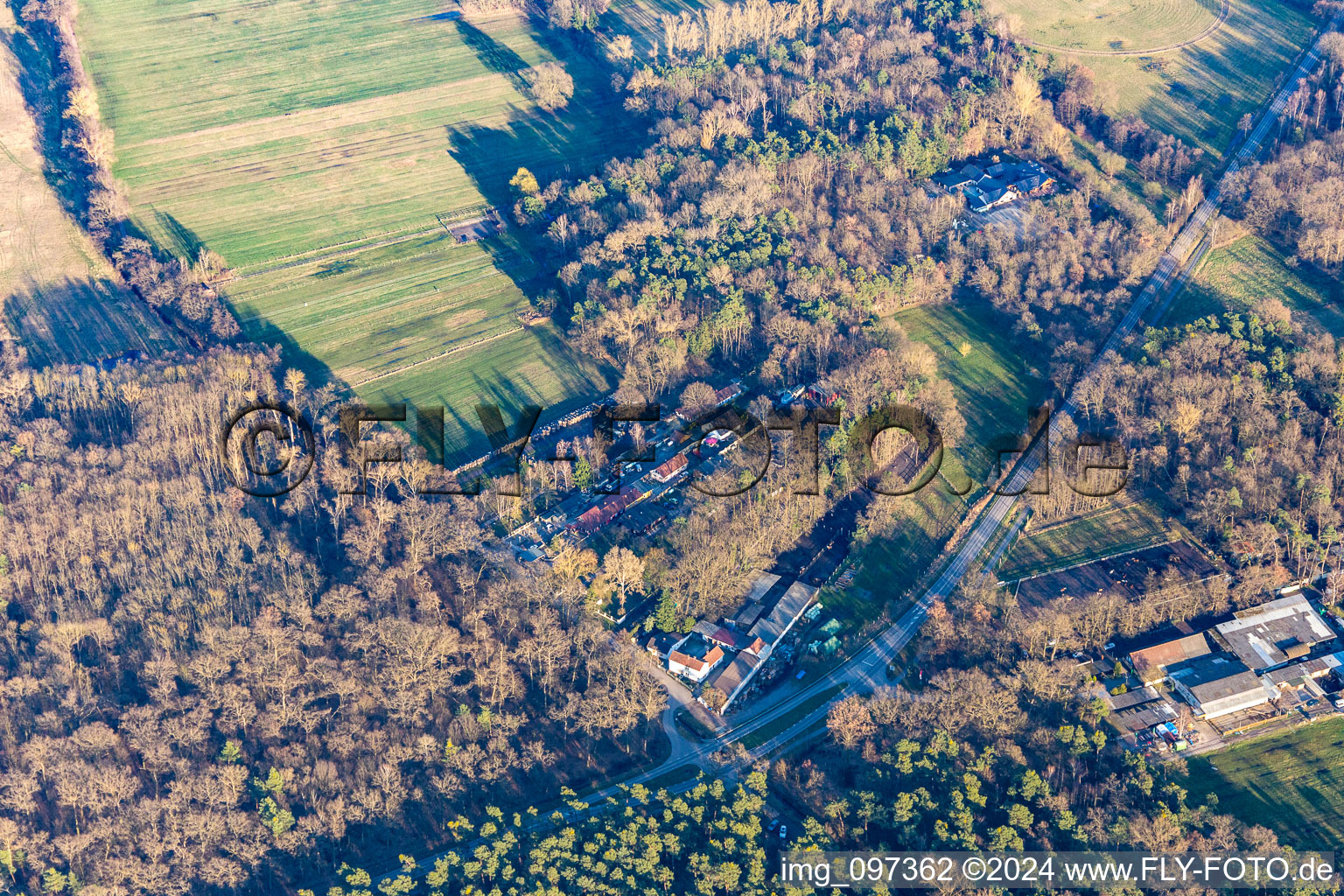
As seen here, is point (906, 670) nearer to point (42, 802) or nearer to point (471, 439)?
point (471, 439)

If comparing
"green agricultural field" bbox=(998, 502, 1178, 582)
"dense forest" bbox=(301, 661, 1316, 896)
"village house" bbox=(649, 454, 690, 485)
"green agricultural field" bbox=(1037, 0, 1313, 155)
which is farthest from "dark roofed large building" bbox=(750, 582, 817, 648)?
"green agricultural field" bbox=(1037, 0, 1313, 155)

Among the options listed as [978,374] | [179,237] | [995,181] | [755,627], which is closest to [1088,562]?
[978,374]

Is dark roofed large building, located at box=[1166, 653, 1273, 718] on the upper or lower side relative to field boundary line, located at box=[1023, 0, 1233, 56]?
lower

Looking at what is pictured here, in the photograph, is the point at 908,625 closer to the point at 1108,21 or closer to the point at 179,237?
the point at 179,237

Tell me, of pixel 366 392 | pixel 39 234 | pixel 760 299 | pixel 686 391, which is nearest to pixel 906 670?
pixel 686 391

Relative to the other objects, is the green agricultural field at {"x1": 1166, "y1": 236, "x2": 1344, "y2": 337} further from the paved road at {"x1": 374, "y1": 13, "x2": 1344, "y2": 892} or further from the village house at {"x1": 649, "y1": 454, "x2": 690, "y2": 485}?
the village house at {"x1": 649, "y1": 454, "x2": 690, "y2": 485}
